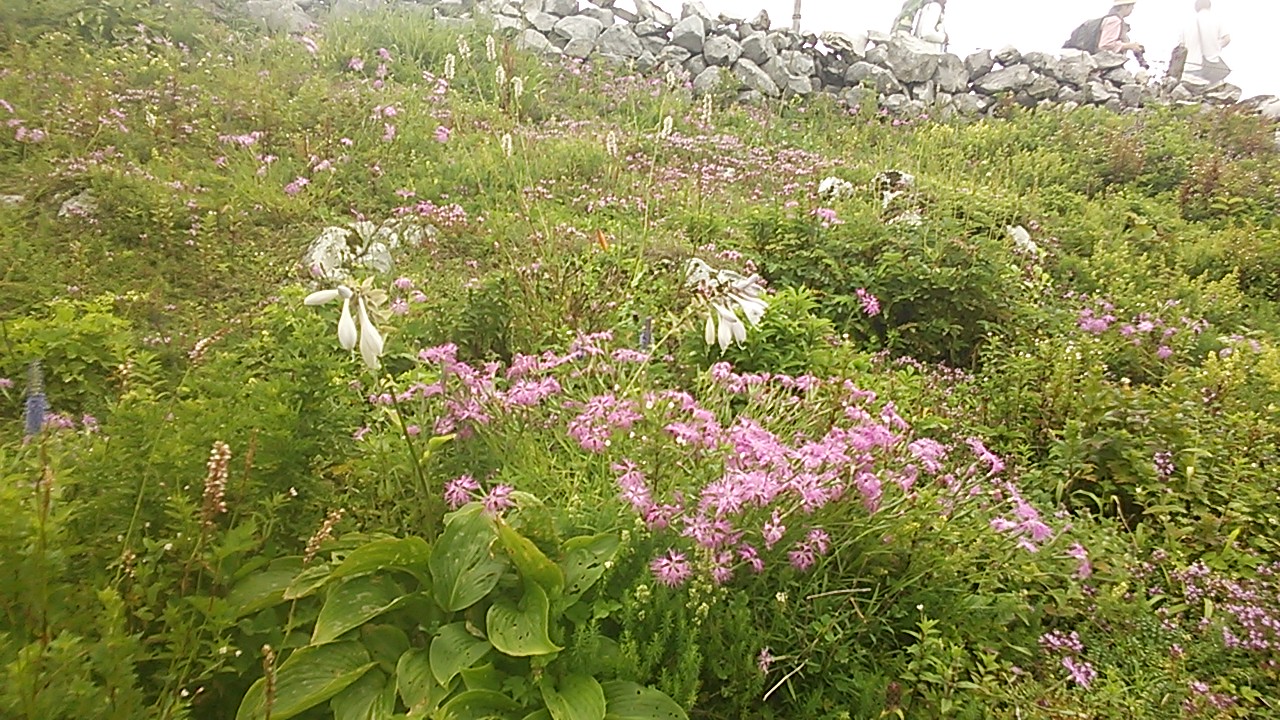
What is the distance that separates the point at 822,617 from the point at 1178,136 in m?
8.27

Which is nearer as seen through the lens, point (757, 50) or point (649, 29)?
point (757, 50)

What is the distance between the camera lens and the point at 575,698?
1.57 meters

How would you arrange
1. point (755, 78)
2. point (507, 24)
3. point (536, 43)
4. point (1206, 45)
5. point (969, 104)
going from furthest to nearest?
point (1206, 45) → point (969, 104) → point (755, 78) → point (507, 24) → point (536, 43)

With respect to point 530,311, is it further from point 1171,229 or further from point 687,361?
point 1171,229

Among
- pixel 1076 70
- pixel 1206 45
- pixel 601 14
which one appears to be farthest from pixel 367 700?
pixel 1206 45

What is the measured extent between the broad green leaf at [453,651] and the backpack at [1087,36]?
13.7 meters

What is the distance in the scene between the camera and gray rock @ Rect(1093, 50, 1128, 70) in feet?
36.0

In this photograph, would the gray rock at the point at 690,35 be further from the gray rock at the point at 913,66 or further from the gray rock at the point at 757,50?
the gray rock at the point at 913,66

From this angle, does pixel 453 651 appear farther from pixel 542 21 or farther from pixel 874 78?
pixel 874 78

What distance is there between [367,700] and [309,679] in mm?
121

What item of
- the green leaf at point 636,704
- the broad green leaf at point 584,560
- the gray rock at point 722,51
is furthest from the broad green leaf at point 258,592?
A: the gray rock at point 722,51

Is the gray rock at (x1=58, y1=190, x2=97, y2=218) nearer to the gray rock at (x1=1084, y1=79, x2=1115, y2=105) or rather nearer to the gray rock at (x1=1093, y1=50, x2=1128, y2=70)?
the gray rock at (x1=1084, y1=79, x2=1115, y2=105)

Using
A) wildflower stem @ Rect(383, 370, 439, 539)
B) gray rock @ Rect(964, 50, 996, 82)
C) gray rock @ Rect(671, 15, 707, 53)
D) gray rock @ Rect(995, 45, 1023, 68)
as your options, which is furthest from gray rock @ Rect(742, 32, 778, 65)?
wildflower stem @ Rect(383, 370, 439, 539)

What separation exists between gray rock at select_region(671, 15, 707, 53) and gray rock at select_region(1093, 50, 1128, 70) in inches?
220
